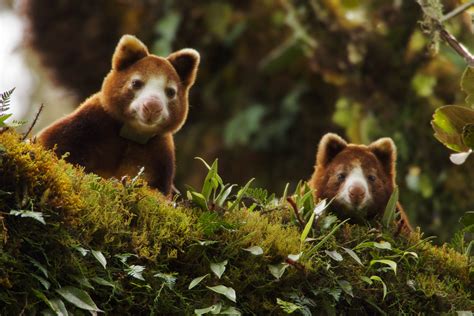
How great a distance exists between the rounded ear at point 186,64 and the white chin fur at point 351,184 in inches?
42.4

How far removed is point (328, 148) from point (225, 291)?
1.84m

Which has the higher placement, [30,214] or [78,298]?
[30,214]

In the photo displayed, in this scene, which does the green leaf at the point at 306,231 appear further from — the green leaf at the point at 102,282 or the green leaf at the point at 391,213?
the green leaf at the point at 102,282

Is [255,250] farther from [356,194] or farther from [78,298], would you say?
[356,194]

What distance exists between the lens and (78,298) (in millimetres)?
2529

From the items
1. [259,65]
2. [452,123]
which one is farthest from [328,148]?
[259,65]

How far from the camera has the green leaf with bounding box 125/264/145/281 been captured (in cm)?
271

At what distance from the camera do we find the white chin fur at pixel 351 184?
4008 millimetres

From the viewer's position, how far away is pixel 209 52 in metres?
8.99

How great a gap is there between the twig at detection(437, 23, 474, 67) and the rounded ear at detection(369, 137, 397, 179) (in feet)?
2.46

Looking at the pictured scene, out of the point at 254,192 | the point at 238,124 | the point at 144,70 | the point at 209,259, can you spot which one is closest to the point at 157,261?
the point at 209,259

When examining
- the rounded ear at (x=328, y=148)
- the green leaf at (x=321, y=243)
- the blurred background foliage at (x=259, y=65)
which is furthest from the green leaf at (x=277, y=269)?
the blurred background foliage at (x=259, y=65)

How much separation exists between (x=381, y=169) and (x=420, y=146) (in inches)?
97.2

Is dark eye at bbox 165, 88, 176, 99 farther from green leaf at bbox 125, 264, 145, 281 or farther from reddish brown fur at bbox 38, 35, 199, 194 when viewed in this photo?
green leaf at bbox 125, 264, 145, 281
